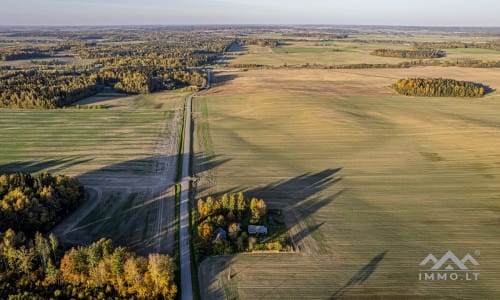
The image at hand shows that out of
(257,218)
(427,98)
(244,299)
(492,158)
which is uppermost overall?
(427,98)

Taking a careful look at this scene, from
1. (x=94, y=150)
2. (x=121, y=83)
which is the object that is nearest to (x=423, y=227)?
(x=94, y=150)

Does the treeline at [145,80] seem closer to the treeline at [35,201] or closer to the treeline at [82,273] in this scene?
the treeline at [35,201]

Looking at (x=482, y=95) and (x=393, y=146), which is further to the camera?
(x=482, y=95)

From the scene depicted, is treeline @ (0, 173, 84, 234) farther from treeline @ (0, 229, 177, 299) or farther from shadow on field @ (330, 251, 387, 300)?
shadow on field @ (330, 251, 387, 300)

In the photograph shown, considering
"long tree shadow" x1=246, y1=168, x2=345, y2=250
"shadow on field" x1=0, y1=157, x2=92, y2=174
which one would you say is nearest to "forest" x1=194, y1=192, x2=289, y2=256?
"long tree shadow" x1=246, y1=168, x2=345, y2=250

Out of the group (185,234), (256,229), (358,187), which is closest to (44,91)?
(185,234)

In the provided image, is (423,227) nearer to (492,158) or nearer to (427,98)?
(492,158)

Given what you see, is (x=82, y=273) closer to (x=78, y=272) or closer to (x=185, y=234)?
(x=78, y=272)
